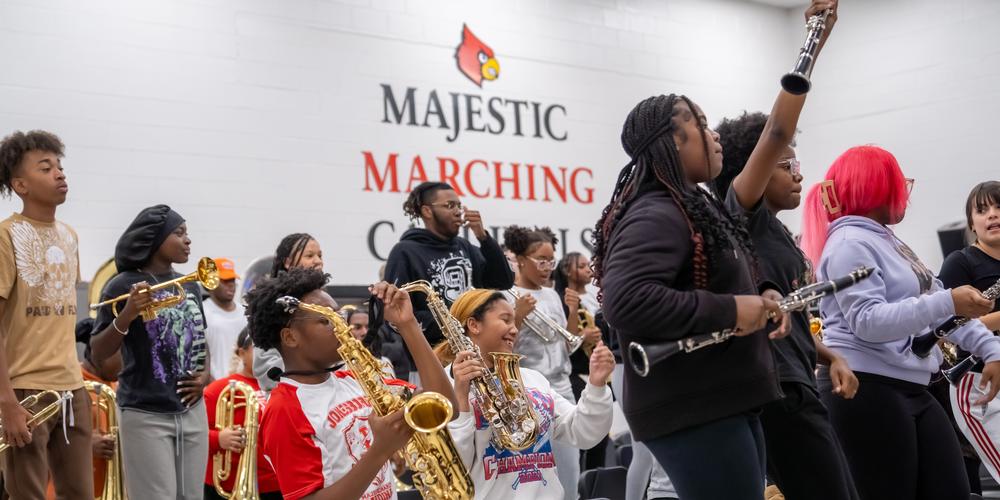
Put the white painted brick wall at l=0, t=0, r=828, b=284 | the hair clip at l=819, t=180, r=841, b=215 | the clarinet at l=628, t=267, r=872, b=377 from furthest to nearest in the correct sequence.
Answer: the white painted brick wall at l=0, t=0, r=828, b=284 < the hair clip at l=819, t=180, r=841, b=215 < the clarinet at l=628, t=267, r=872, b=377

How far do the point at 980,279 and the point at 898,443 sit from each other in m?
1.52

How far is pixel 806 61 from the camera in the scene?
2.73m

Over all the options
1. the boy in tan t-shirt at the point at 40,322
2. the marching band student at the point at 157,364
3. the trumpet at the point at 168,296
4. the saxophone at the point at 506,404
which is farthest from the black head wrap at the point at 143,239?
the saxophone at the point at 506,404

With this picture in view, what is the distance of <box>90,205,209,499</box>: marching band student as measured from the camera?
4672 mm

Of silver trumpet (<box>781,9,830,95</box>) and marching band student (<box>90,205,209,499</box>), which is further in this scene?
marching band student (<box>90,205,209,499</box>)

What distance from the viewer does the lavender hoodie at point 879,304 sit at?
3.21 meters

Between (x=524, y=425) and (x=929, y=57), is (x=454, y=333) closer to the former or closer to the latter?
(x=524, y=425)

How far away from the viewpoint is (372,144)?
9438 millimetres

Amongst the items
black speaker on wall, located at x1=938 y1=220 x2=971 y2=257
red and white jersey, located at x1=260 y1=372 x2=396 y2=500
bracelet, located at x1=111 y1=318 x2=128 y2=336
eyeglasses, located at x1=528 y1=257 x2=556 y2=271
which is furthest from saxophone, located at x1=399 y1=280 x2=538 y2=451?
black speaker on wall, located at x1=938 y1=220 x2=971 y2=257

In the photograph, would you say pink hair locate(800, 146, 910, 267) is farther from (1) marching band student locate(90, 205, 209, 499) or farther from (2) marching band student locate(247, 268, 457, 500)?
(1) marching band student locate(90, 205, 209, 499)

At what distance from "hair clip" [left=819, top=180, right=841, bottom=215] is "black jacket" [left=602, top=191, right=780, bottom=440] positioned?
1.15m

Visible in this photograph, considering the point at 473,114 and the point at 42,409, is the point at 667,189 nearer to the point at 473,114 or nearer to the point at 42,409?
the point at 42,409

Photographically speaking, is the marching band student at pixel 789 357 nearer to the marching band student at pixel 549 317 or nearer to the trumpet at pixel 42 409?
the marching band student at pixel 549 317

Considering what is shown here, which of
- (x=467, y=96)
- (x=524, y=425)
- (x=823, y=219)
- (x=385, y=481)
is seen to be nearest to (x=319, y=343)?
(x=385, y=481)
